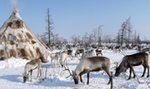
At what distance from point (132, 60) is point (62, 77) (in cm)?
372

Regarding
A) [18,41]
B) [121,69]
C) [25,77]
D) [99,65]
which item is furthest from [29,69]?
[18,41]

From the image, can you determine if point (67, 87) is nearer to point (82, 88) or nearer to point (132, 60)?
Answer: point (82, 88)

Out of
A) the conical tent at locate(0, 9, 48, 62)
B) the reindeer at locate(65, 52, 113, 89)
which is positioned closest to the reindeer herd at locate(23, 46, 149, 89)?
the reindeer at locate(65, 52, 113, 89)

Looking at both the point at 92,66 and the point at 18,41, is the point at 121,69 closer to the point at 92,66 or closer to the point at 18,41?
the point at 92,66

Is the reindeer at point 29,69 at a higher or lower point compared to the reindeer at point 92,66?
lower

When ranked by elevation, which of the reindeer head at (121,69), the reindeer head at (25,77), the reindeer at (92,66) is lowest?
the reindeer head at (25,77)

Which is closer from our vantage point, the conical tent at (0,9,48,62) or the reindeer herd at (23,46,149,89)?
the reindeer herd at (23,46,149,89)

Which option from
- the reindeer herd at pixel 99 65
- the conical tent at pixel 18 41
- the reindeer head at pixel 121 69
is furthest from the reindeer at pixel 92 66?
the conical tent at pixel 18 41

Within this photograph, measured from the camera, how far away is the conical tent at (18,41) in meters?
29.6

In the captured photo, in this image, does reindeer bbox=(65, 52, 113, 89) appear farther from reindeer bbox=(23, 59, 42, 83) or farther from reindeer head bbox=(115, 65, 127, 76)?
reindeer bbox=(23, 59, 42, 83)

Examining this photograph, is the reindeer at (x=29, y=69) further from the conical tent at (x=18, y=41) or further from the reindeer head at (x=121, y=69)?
the conical tent at (x=18, y=41)

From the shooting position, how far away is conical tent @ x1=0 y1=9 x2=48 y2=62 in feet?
97.2

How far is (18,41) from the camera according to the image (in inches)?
1187

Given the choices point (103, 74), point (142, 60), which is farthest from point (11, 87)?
point (142, 60)
